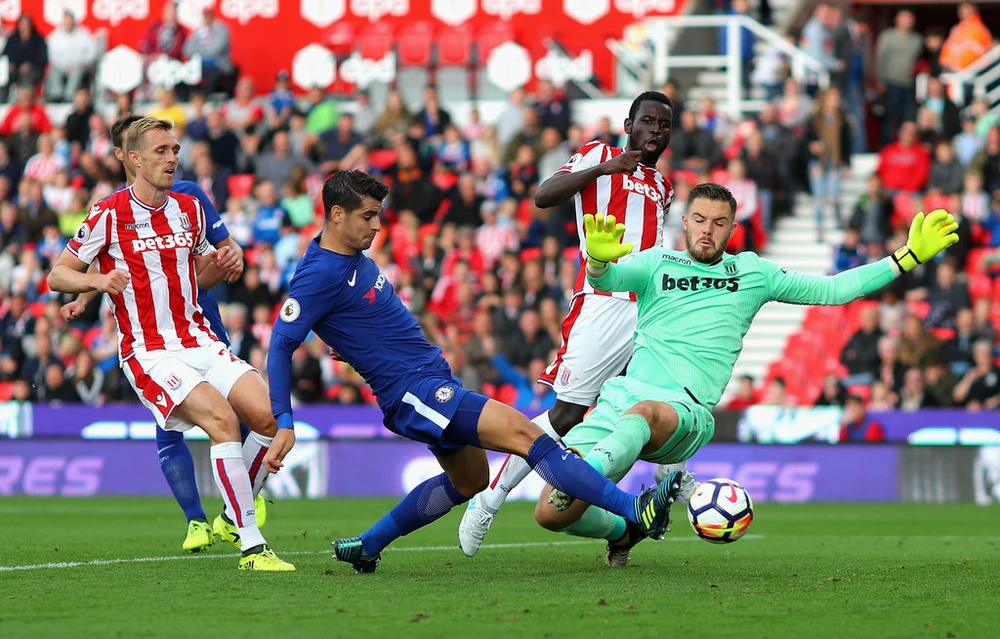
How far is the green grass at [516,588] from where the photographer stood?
20.5ft

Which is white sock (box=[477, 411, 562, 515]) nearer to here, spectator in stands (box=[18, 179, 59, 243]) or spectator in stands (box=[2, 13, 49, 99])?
spectator in stands (box=[18, 179, 59, 243])

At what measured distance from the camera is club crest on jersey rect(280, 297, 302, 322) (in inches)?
311

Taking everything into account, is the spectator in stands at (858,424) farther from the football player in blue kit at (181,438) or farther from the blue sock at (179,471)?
the blue sock at (179,471)

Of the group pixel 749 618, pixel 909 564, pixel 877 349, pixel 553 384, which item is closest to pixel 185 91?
pixel 877 349

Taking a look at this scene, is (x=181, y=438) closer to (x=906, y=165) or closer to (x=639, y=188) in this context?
(x=639, y=188)

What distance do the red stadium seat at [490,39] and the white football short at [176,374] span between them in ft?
58.1

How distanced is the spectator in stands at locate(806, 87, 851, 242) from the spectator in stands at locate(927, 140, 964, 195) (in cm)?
136

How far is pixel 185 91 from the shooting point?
84.6ft

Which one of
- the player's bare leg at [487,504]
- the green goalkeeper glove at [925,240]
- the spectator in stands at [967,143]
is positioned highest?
the spectator in stands at [967,143]

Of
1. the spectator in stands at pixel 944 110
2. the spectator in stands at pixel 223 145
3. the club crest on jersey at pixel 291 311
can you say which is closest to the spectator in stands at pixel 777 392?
the spectator in stands at pixel 944 110

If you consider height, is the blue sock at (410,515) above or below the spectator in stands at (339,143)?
below

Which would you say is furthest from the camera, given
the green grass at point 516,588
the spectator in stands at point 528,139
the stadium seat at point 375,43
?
the stadium seat at point 375,43

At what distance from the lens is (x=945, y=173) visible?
20203 mm

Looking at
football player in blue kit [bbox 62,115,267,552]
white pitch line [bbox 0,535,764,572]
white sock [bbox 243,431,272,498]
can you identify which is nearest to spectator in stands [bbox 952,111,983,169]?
white pitch line [bbox 0,535,764,572]
